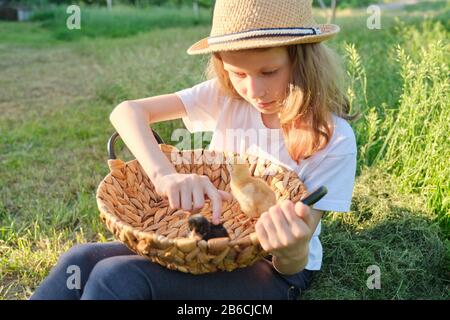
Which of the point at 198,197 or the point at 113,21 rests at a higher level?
the point at 198,197

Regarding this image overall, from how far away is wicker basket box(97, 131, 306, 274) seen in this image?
1.38 m

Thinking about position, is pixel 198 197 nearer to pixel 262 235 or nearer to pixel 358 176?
pixel 262 235

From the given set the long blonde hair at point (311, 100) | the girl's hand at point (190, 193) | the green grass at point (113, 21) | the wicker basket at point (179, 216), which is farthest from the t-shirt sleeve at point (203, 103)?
the green grass at point (113, 21)

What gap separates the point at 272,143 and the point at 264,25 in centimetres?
43

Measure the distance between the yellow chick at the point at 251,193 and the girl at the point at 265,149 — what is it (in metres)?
0.05

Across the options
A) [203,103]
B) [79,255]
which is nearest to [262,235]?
[79,255]

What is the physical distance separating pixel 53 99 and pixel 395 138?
10.0ft

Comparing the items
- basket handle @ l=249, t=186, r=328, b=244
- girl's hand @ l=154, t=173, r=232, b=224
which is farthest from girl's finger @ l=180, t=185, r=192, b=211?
basket handle @ l=249, t=186, r=328, b=244

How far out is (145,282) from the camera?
1507 millimetres

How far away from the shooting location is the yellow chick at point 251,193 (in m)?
1.59

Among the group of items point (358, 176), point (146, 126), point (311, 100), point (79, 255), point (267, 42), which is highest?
point (267, 42)

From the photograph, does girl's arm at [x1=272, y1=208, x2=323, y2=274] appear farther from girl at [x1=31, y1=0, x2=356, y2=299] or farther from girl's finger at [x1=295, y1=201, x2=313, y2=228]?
girl's finger at [x1=295, y1=201, x2=313, y2=228]

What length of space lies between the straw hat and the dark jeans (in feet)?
1.92

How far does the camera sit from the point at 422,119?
2588 millimetres
